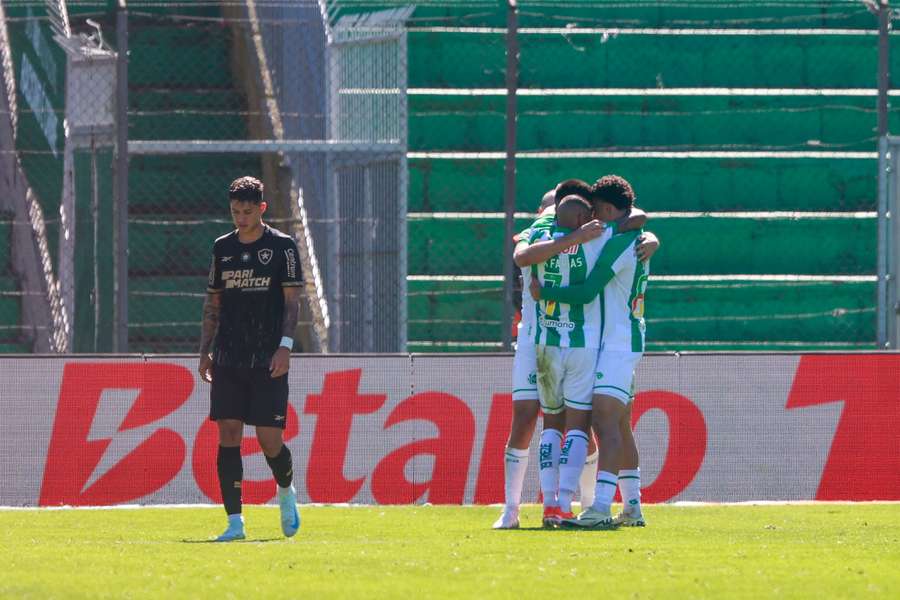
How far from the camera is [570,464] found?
340 inches

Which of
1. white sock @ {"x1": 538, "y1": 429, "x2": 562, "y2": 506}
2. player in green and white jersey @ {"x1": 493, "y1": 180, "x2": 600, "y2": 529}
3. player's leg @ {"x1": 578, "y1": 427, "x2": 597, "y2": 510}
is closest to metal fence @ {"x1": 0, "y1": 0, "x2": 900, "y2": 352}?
player's leg @ {"x1": 578, "y1": 427, "x2": 597, "y2": 510}

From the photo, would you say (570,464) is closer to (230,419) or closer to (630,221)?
(630,221)

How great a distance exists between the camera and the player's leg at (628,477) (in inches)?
360

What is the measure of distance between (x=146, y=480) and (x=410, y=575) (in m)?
5.74

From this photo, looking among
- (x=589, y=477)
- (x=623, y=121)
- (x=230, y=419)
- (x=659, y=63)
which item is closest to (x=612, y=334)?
(x=589, y=477)

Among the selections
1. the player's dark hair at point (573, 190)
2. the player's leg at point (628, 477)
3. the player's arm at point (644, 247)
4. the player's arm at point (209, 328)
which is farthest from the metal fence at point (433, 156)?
the player's arm at point (209, 328)

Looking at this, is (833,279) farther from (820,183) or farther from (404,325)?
(404,325)

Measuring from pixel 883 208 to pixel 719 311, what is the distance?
113 inches

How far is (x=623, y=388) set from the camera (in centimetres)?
883

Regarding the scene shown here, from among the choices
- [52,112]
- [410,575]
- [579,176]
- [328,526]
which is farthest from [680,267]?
[410,575]

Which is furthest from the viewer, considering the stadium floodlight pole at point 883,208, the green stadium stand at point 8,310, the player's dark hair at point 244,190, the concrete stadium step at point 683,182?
the concrete stadium step at point 683,182

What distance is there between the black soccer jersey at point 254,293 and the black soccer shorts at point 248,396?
0.05 meters

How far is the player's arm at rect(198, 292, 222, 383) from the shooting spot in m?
8.58

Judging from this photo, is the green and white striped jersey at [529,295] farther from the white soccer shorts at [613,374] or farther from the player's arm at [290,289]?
the player's arm at [290,289]
